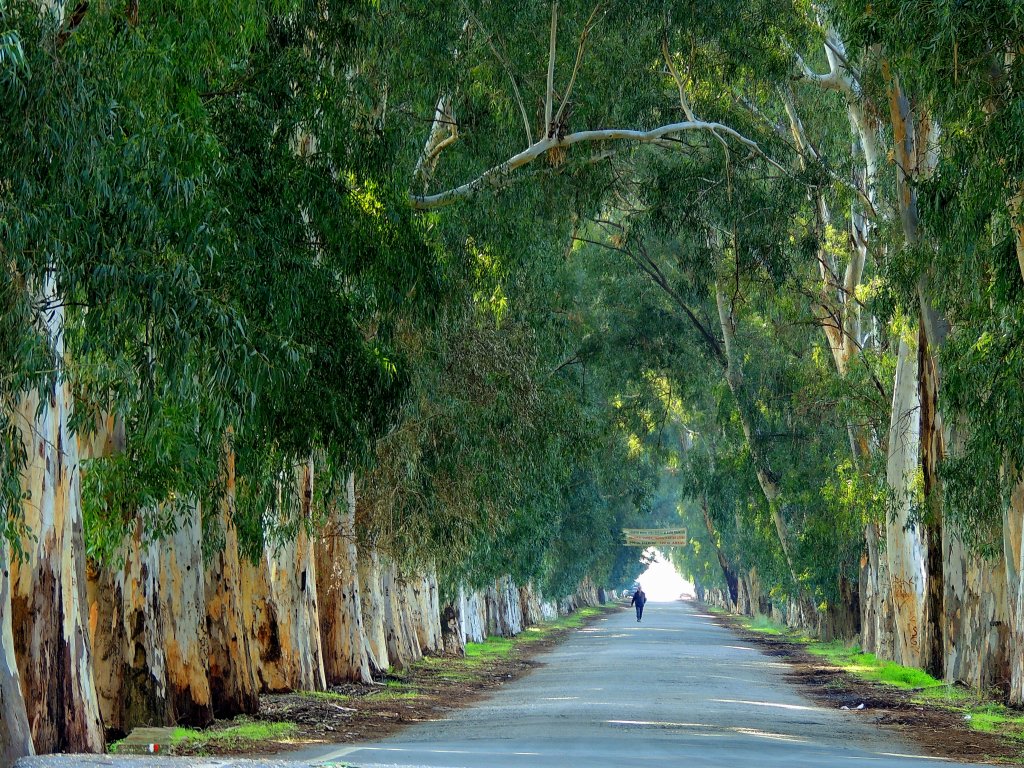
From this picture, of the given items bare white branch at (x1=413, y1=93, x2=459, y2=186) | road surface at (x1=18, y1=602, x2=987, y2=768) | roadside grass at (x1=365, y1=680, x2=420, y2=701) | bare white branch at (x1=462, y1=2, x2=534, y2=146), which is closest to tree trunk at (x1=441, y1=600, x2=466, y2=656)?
road surface at (x1=18, y1=602, x2=987, y2=768)

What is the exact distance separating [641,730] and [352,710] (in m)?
4.44

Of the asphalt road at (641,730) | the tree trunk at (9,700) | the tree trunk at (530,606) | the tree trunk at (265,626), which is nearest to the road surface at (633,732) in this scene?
the asphalt road at (641,730)

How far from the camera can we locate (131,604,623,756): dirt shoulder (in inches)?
534

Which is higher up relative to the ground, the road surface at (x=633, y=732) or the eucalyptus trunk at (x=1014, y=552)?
the eucalyptus trunk at (x=1014, y=552)

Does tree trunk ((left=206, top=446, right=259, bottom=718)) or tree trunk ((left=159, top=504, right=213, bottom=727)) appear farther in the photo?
tree trunk ((left=206, top=446, right=259, bottom=718))

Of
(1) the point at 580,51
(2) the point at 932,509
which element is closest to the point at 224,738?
(1) the point at 580,51

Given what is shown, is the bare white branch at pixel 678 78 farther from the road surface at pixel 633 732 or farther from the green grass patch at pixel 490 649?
the green grass patch at pixel 490 649

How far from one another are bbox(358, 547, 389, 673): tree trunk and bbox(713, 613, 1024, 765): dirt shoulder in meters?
6.64

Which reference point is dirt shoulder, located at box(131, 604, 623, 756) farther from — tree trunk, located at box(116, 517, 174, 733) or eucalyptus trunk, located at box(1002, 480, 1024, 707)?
eucalyptus trunk, located at box(1002, 480, 1024, 707)

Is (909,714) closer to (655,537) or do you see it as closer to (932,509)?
(932,509)

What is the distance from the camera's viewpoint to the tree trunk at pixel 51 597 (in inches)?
430

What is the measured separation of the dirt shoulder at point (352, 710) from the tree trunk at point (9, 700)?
2023 mm

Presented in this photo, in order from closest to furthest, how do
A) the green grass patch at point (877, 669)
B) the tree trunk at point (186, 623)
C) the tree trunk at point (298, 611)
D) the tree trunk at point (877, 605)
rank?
the tree trunk at point (186, 623)
the tree trunk at point (298, 611)
the green grass patch at point (877, 669)
the tree trunk at point (877, 605)

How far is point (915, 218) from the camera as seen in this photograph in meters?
20.8
